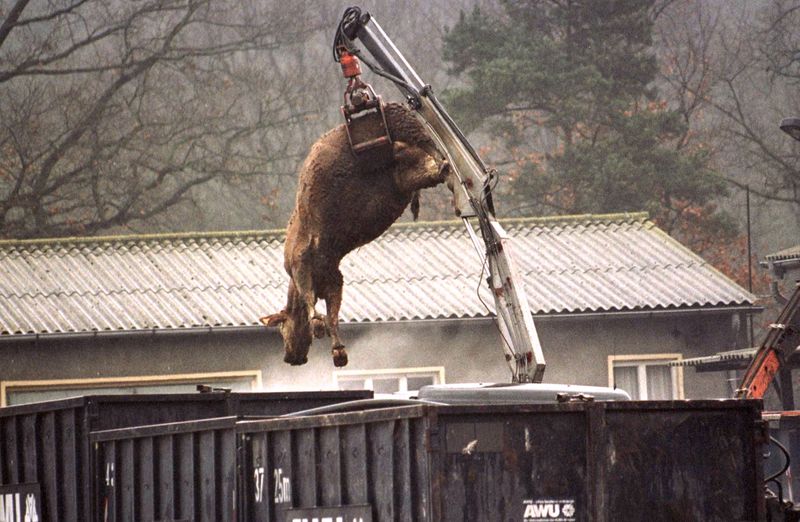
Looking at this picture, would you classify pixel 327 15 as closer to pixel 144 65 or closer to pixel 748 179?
pixel 144 65

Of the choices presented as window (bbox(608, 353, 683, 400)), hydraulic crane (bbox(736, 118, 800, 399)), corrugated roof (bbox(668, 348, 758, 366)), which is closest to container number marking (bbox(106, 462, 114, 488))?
hydraulic crane (bbox(736, 118, 800, 399))

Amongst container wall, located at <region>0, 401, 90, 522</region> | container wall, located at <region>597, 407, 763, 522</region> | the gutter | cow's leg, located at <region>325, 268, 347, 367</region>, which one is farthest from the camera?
the gutter

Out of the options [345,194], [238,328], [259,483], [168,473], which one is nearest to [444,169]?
[345,194]

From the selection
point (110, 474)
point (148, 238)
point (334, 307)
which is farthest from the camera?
point (148, 238)

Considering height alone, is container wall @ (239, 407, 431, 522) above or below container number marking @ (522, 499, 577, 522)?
above

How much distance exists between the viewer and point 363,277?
25.6 metres

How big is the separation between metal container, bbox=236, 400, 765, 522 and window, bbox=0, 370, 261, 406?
15485 millimetres

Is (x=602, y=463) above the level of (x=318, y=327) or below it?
below

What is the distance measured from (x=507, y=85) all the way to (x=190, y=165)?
9878 millimetres

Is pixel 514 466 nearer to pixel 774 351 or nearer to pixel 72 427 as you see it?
pixel 72 427

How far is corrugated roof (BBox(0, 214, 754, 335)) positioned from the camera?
24375mm

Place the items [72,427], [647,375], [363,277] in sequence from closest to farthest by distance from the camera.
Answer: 1. [72,427]
2. [647,375]
3. [363,277]

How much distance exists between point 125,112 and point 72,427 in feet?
124

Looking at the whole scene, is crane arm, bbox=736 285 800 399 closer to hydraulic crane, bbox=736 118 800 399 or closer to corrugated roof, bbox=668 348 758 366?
hydraulic crane, bbox=736 118 800 399
